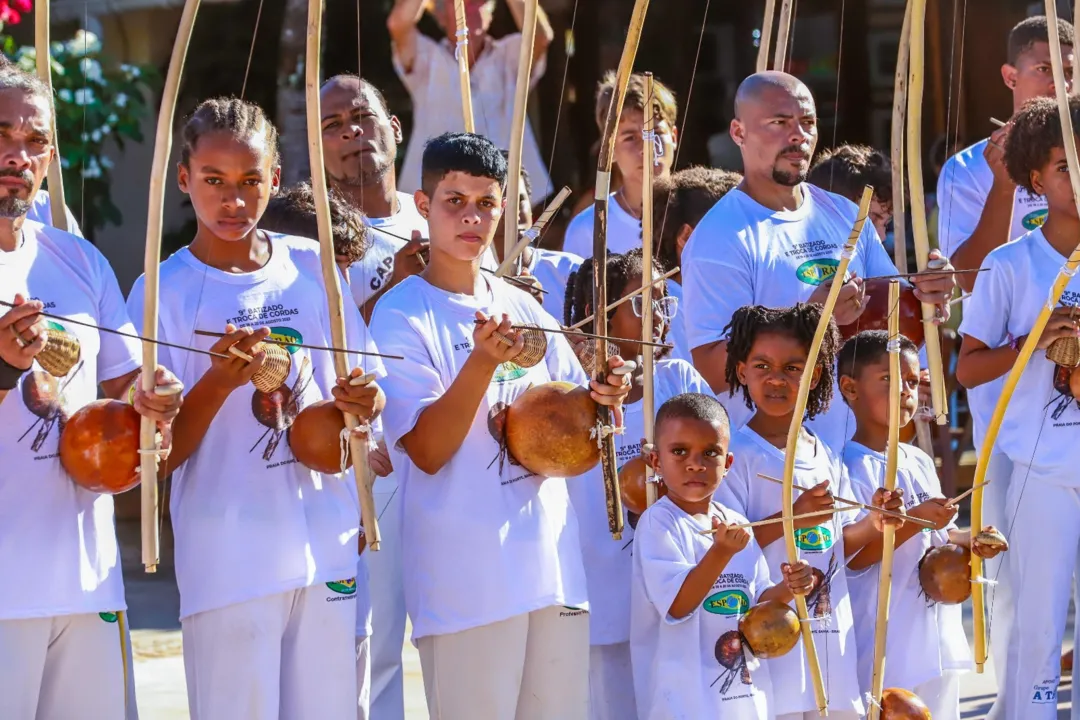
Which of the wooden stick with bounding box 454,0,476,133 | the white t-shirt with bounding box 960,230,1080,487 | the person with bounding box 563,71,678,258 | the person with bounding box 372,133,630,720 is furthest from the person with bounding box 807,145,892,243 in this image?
the person with bounding box 372,133,630,720

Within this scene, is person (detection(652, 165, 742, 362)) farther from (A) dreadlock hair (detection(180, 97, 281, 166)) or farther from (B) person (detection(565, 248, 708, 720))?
(A) dreadlock hair (detection(180, 97, 281, 166))

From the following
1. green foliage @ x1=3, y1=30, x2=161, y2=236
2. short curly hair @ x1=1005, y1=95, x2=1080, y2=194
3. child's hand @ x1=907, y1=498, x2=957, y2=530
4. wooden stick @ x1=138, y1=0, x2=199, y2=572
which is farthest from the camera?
green foliage @ x1=3, y1=30, x2=161, y2=236

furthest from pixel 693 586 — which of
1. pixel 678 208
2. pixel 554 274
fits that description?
pixel 678 208

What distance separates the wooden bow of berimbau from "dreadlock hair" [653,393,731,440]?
0.90 ft

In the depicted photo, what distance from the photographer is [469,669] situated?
3.95 meters

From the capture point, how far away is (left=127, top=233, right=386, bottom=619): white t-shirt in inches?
148

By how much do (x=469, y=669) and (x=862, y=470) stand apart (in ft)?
4.51

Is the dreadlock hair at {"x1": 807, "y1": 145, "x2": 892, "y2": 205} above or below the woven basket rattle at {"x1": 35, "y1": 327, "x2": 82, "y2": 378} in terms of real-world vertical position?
above

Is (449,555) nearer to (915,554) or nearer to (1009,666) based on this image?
(915,554)

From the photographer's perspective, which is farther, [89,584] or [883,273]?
[883,273]

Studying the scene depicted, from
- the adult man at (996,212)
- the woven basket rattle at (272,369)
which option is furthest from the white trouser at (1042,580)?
the woven basket rattle at (272,369)

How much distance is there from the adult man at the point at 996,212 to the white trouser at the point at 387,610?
1748 mm

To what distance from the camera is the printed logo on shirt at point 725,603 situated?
169 inches

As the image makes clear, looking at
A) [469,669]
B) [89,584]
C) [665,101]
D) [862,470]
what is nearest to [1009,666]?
[862,470]
